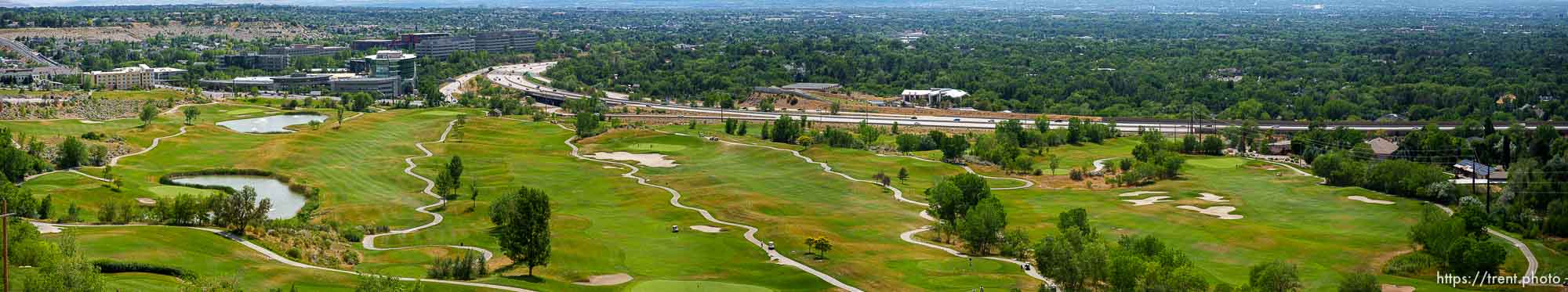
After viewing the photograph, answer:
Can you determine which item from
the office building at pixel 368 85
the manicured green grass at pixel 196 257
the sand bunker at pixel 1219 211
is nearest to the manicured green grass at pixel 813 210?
the sand bunker at pixel 1219 211

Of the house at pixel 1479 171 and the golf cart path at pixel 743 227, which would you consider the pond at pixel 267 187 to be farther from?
the house at pixel 1479 171

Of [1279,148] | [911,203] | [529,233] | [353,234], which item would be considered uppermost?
[529,233]

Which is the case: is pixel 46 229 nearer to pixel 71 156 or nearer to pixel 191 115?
pixel 71 156

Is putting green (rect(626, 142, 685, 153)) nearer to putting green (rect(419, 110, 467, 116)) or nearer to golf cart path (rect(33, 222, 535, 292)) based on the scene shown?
putting green (rect(419, 110, 467, 116))

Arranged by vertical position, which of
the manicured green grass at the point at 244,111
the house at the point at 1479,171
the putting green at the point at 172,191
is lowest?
the house at the point at 1479,171

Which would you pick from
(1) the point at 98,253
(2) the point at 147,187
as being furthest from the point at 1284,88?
(1) the point at 98,253

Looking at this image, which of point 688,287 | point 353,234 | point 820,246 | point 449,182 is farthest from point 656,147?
point 688,287
